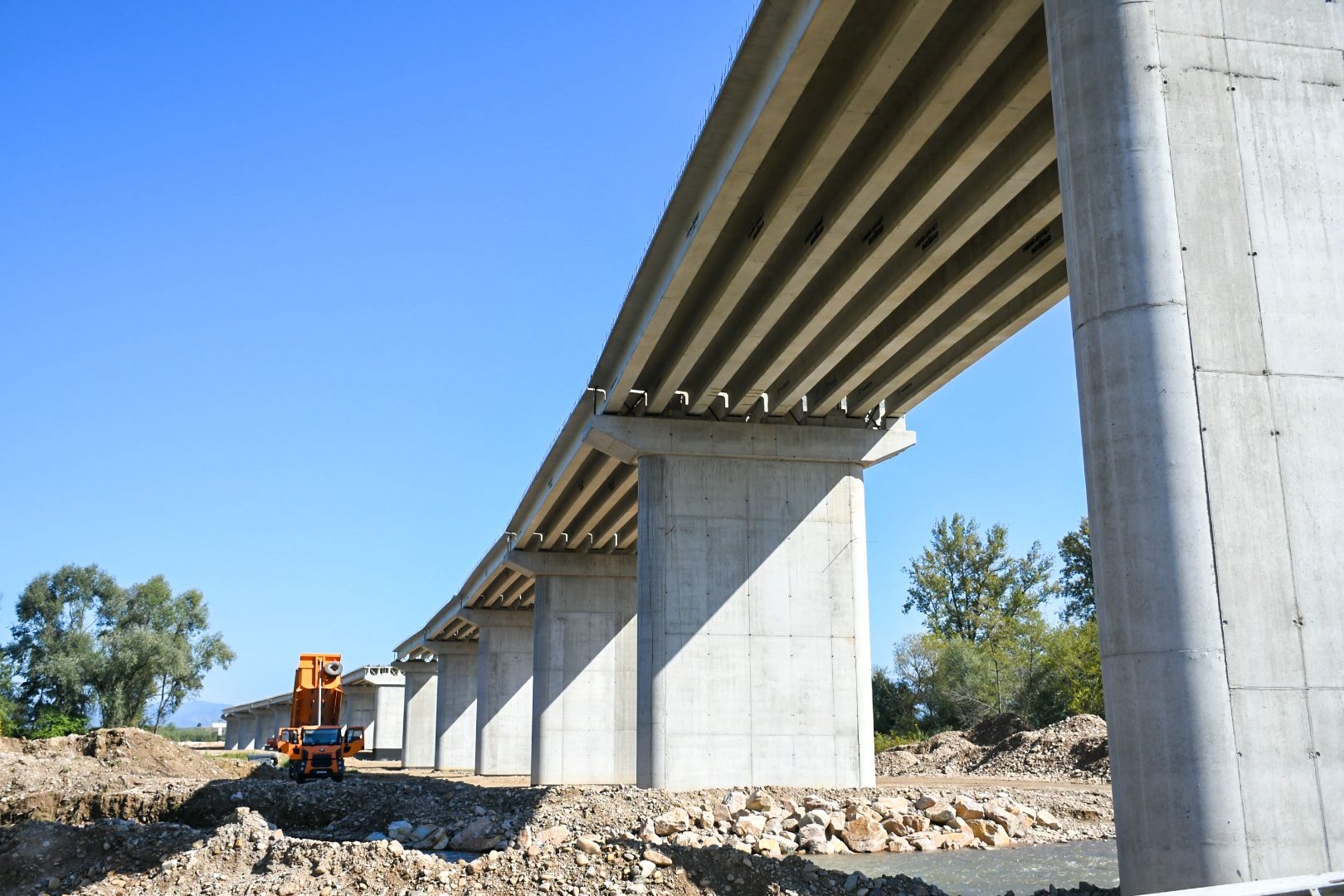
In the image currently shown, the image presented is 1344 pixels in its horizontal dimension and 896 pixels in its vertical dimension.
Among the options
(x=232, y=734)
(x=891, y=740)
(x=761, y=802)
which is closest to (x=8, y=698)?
(x=891, y=740)

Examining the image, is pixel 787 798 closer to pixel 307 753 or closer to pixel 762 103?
pixel 762 103

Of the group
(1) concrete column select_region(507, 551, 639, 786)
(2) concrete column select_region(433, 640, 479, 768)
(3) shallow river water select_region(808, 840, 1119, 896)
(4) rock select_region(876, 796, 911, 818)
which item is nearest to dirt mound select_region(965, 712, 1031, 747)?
(1) concrete column select_region(507, 551, 639, 786)

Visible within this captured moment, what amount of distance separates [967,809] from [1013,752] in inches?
709

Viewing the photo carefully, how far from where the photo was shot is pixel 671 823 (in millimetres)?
19188

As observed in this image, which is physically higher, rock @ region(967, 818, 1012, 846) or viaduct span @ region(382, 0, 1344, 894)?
viaduct span @ region(382, 0, 1344, 894)

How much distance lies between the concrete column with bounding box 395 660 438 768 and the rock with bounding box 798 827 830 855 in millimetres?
53840

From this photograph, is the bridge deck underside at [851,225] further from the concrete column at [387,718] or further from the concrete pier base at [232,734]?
the concrete pier base at [232,734]

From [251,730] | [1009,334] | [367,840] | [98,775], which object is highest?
[1009,334]

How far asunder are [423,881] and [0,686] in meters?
62.2

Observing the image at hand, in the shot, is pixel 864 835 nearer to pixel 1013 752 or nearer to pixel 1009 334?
pixel 1009 334

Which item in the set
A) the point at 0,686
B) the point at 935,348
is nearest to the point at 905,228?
the point at 935,348

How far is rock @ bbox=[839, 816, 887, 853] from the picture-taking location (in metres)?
18.9

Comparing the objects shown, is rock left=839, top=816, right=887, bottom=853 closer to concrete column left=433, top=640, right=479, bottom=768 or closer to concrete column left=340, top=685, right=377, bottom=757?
concrete column left=433, top=640, right=479, bottom=768

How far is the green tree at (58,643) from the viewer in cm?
6562
